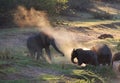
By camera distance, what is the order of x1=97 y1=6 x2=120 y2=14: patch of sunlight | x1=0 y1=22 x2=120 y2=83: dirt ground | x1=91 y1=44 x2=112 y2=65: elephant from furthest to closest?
1. x1=97 y1=6 x2=120 y2=14: patch of sunlight
2. x1=91 y1=44 x2=112 y2=65: elephant
3. x1=0 y1=22 x2=120 y2=83: dirt ground

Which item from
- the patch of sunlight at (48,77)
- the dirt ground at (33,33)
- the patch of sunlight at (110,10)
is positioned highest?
the patch of sunlight at (48,77)

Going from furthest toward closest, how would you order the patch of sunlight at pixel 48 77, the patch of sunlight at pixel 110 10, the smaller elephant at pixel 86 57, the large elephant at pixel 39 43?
the patch of sunlight at pixel 110 10, the large elephant at pixel 39 43, the smaller elephant at pixel 86 57, the patch of sunlight at pixel 48 77

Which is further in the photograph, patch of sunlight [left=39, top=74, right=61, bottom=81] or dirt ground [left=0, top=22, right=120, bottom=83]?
dirt ground [left=0, top=22, right=120, bottom=83]

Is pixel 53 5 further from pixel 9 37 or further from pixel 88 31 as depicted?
pixel 9 37

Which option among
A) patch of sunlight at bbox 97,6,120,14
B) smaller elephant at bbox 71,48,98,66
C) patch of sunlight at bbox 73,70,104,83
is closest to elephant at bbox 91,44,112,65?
smaller elephant at bbox 71,48,98,66

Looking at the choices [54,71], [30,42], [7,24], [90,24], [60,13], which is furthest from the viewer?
[60,13]

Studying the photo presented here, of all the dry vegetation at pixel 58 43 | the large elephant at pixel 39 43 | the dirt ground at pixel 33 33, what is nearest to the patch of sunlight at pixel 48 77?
the dry vegetation at pixel 58 43

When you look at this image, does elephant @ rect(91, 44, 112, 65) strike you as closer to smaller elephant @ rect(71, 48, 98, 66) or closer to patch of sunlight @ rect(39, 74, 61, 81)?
smaller elephant @ rect(71, 48, 98, 66)

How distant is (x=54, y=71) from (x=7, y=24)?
47.3 ft

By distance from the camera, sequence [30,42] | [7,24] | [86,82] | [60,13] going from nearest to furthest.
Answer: [86,82], [30,42], [7,24], [60,13]

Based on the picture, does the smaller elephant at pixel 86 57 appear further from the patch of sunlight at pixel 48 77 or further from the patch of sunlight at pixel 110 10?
the patch of sunlight at pixel 110 10

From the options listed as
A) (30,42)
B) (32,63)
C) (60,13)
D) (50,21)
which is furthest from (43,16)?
(32,63)

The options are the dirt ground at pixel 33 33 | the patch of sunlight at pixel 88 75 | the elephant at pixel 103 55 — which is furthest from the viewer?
the elephant at pixel 103 55

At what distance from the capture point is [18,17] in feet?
86.4
